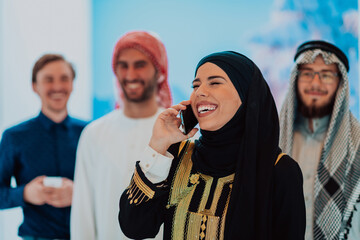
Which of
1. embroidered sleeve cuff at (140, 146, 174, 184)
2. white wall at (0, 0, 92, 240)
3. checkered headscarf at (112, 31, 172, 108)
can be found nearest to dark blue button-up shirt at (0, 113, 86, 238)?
checkered headscarf at (112, 31, 172, 108)

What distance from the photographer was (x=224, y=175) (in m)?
1.79

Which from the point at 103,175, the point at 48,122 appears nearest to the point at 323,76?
the point at 103,175

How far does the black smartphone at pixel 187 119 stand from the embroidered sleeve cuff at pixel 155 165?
24 cm

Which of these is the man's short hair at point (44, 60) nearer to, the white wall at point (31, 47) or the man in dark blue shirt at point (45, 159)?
the man in dark blue shirt at point (45, 159)

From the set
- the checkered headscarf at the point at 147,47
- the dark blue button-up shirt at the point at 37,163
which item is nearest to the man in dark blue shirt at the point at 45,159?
the dark blue button-up shirt at the point at 37,163

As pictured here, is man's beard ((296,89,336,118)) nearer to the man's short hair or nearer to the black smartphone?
the black smartphone

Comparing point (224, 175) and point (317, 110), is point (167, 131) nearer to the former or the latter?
point (224, 175)

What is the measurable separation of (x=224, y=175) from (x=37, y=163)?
172 centimetres

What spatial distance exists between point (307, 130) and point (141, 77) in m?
1.17

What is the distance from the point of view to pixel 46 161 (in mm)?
3010

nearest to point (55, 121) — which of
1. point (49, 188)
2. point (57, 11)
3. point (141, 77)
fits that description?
point (49, 188)

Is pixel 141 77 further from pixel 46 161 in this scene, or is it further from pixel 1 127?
pixel 1 127

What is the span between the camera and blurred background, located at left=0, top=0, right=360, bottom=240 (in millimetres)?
5216

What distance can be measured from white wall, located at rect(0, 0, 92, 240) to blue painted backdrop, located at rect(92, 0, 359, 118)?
0.27 meters
